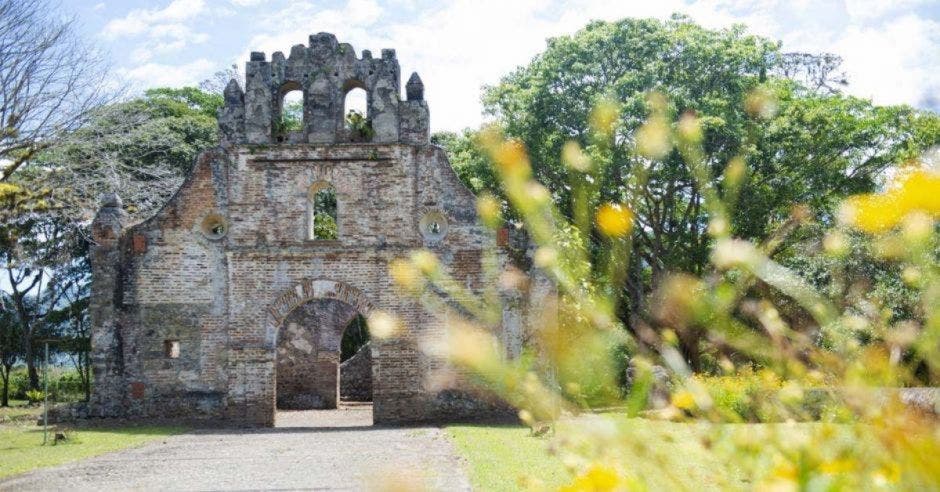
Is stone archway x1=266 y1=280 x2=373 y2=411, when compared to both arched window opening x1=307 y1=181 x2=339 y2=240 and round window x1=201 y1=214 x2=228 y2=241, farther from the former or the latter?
round window x1=201 y1=214 x2=228 y2=241

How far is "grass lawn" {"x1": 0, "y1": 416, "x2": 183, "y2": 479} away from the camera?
12508 mm

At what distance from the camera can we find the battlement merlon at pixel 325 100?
18.9 metres

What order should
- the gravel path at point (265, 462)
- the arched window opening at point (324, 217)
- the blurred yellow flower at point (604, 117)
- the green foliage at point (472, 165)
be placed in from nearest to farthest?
the blurred yellow flower at point (604, 117)
the gravel path at point (265, 462)
the green foliage at point (472, 165)
the arched window opening at point (324, 217)

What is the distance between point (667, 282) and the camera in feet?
77.3

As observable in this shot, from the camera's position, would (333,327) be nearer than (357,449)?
No

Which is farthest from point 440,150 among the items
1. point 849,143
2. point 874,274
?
point 849,143

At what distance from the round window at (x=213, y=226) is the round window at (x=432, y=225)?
3.91 metres

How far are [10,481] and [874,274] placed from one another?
16866 mm

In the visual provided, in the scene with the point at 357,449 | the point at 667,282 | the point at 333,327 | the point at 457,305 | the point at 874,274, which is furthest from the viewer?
the point at 333,327

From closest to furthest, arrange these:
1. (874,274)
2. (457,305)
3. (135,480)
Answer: (135,480)
(457,305)
(874,274)

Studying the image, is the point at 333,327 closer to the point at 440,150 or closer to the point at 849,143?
the point at 440,150

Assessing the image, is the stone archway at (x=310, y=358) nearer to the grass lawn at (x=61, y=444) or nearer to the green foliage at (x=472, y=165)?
the green foliage at (x=472, y=165)

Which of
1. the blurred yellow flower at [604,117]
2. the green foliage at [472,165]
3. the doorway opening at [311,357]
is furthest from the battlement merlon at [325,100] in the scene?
the doorway opening at [311,357]

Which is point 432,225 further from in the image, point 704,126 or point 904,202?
point 904,202
